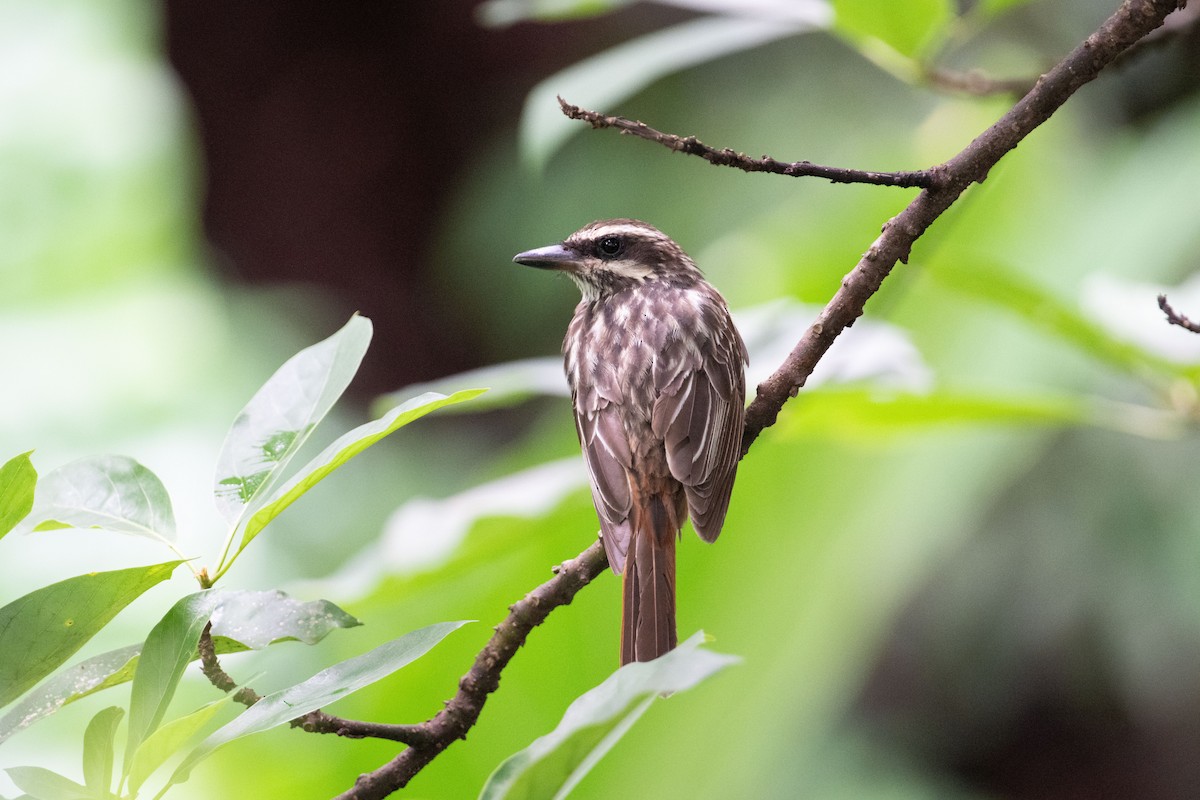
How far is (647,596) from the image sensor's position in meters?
2.26

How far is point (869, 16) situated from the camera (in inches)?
91.7

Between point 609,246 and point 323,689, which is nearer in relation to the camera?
point 323,689

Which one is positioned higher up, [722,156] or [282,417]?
[722,156]

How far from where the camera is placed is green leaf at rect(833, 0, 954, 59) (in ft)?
7.55

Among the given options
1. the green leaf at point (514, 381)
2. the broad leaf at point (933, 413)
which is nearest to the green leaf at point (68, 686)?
the green leaf at point (514, 381)

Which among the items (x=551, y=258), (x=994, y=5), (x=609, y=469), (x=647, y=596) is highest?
(x=994, y=5)

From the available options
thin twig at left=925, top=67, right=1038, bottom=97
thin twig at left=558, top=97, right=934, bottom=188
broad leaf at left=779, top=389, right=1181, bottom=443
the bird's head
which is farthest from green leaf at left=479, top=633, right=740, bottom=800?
the bird's head

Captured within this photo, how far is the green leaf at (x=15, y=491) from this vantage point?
131 cm

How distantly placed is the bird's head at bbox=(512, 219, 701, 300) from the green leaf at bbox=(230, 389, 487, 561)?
70.4 inches

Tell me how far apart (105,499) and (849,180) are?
104cm

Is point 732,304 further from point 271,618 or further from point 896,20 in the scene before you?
point 271,618

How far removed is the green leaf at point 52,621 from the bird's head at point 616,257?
193cm

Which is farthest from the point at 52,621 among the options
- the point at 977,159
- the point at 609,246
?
the point at 609,246

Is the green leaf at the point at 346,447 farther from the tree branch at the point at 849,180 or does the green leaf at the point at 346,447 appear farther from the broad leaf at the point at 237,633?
the tree branch at the point at 849,180
